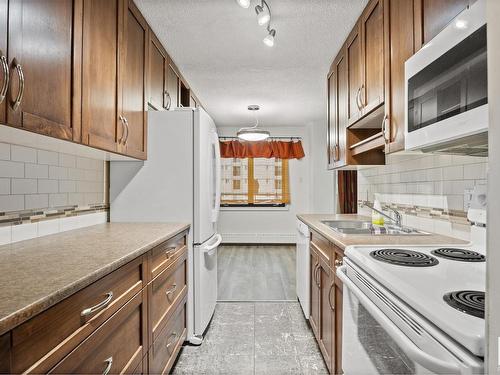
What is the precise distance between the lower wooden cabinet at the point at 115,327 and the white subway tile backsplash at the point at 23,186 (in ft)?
2.19

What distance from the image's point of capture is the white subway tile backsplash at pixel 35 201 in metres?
1.50

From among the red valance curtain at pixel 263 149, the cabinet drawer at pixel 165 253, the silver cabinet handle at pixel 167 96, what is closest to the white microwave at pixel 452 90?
the cabinet drawer at pixel 165 253

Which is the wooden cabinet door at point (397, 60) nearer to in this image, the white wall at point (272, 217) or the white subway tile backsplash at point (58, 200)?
the white subway tile backsplash at point (58, 200)

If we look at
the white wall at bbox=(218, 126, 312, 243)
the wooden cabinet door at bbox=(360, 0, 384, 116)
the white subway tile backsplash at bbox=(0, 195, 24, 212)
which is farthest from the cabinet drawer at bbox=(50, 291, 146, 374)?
the white wall at bbox=(218, 126, 312, 243)

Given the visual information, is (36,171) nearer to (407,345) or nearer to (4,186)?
(4,186)

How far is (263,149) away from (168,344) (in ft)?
13.9

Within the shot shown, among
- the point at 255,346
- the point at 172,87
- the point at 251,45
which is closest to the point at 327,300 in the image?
the point at 255,346

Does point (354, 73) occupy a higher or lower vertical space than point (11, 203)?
higher

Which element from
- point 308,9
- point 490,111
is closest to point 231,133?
point 308,9

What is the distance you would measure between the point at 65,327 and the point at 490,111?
1.05 metres

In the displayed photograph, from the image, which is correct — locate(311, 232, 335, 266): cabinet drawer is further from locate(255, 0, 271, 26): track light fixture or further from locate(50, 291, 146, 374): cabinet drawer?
A: locate(255, 0, 271, 26): track light fixture

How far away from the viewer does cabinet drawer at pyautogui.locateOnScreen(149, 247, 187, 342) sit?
156 cm

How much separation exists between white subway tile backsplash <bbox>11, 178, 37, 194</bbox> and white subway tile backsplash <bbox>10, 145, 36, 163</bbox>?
97 millimetres

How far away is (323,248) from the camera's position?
1.92 m
